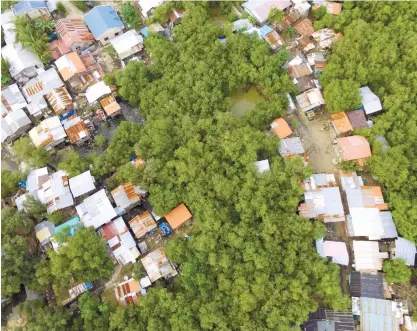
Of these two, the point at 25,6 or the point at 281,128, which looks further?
the point at 25,6

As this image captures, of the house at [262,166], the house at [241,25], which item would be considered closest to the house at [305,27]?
the house at [241,25]

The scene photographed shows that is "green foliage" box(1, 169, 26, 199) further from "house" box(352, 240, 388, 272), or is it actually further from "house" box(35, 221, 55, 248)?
"house" box(352, 240, 388, 272)

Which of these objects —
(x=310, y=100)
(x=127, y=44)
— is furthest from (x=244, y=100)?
(x=127, y=44)

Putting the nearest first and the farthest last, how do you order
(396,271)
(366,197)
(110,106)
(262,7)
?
(396,271), (366,197), (110,106), (262,7)

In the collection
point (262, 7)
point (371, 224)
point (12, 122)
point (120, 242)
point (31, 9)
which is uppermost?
point (31, 9)

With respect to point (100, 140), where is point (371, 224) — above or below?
below

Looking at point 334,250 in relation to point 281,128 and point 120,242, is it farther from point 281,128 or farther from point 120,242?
point 120,242

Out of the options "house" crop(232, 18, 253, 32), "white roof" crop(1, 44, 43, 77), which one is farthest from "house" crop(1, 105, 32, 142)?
"house" crop(232, 18, 253, 32)

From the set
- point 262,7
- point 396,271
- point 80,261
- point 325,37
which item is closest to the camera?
point 396,271
